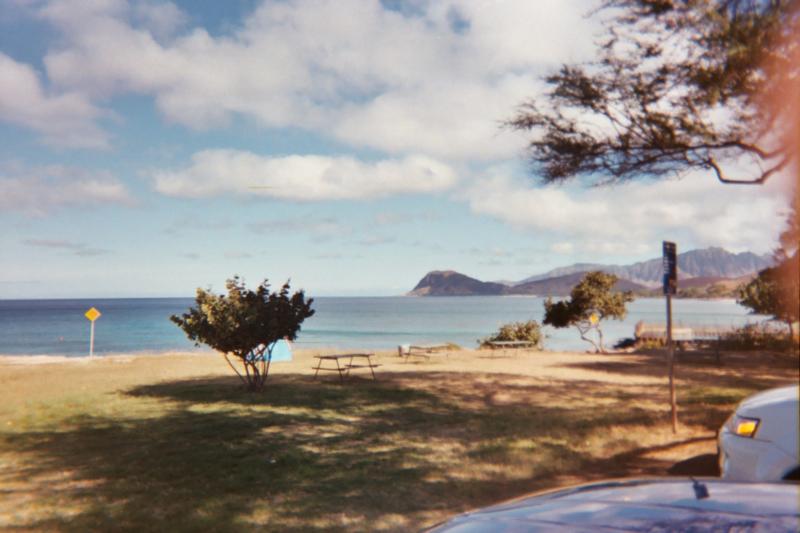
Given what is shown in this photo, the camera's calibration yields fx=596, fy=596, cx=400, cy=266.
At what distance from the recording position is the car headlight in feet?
15.3

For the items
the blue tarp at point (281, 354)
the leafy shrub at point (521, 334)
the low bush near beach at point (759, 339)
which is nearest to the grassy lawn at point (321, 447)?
the blue tarp at point (281, 354)

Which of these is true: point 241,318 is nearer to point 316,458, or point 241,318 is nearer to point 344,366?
point 316,458

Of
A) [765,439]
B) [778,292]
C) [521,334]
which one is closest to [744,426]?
[765,439]

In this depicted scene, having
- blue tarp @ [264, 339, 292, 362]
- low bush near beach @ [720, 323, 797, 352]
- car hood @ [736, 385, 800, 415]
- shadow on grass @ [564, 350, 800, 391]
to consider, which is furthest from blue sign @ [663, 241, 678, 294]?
blue tarp @ [264, 339, 292, 362]

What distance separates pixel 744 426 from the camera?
478 cm

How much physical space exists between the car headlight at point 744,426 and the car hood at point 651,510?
2.79 meters

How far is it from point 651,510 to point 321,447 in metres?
7.54

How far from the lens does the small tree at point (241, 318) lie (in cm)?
1462

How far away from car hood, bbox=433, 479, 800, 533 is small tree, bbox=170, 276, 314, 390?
12682 mm

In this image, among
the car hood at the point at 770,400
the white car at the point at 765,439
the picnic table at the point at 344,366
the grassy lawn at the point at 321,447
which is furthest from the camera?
the picnic table at the point at 344,366

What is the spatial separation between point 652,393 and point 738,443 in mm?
10310

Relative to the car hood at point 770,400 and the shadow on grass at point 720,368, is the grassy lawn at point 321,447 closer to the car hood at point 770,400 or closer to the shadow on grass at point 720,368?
the shadow on grass at point 720,368

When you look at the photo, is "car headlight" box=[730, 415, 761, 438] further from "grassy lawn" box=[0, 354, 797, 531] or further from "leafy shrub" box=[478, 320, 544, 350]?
"leafy shrub" box=[478, 320, 544, 350]

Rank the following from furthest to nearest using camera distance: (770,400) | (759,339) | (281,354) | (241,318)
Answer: (759,339)
(281,354)
(241,318)
(770,400)
